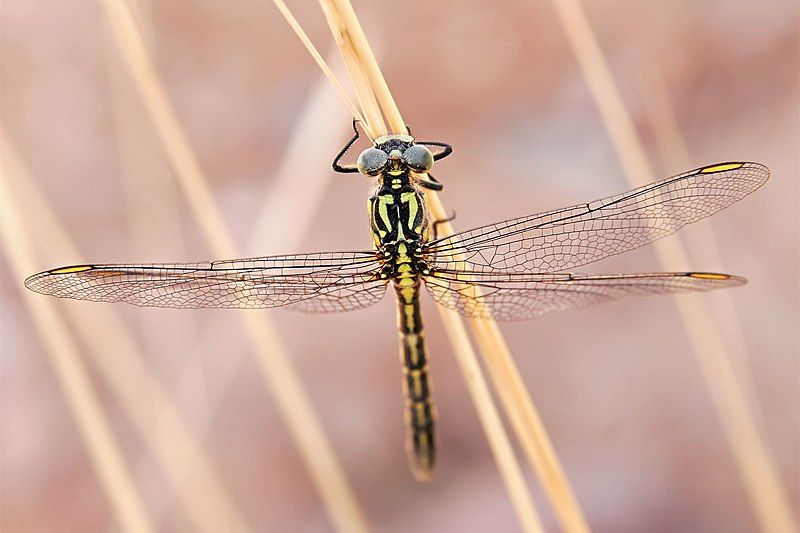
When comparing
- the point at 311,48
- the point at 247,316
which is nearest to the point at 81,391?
the point at 247,316

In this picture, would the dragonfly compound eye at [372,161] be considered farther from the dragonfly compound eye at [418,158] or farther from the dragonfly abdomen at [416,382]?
the dragonfly abdomen at [416,382]

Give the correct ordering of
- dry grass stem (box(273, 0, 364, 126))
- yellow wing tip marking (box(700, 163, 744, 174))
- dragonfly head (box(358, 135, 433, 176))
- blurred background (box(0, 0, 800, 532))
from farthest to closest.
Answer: blurred background (box(0, 0, 800, 532))
dragonfly head (box(358, 135, 433, 176))
yellow wing tip marking (box(700, 163, 744, 174))
dry grass stem (box(273, 0, 364, 126))

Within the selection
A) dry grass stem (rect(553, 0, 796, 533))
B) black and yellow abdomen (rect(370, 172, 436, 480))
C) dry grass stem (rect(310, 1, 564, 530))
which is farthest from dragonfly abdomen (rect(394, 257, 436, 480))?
dry grass stem (rect(553, 0, 796, 533))

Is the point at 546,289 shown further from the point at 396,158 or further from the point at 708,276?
the point at 396,158

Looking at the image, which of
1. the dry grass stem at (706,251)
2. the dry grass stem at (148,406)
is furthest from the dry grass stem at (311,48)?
the dry grass stem at (706,251)

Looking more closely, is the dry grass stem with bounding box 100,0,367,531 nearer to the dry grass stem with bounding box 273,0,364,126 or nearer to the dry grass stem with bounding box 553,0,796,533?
the dry grass stem with bounding box 273,0,364,126
